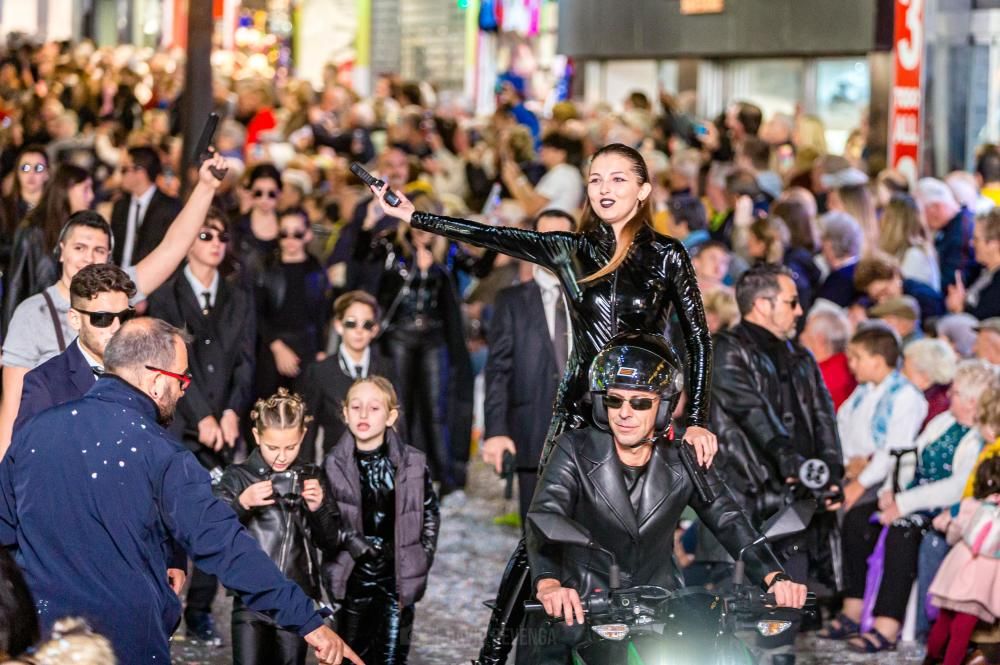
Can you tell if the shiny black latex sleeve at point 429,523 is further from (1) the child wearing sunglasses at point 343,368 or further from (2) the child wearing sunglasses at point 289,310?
(2) the child wearing sunglasses at point 289,310

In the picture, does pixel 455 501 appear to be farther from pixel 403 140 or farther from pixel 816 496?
pixel 403 140

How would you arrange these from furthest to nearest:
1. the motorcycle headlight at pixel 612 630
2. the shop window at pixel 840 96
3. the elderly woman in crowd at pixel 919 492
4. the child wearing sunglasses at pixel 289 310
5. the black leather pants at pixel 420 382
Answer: the shop window at pixel 840 96 → the black leather pants at pixel 420 382 → the child wearing sunglasses at pixel 289 310 → the elderly woman in crowd at pixel 919 492 → the motorcycle headlight at pixel 612 630

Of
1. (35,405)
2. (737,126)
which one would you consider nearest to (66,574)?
(35,405)

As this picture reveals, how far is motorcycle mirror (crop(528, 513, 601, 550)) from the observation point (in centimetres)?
479

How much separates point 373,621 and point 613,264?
2.00 meters

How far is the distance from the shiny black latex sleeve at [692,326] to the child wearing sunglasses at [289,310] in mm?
4317

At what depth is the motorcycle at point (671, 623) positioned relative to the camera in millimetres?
4484

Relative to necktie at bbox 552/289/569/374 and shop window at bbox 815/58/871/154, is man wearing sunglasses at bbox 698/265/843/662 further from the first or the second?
shop window at bbox 815/58/871/154

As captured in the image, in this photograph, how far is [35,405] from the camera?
6238 mm

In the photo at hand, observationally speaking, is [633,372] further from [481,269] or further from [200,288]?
[481,269]

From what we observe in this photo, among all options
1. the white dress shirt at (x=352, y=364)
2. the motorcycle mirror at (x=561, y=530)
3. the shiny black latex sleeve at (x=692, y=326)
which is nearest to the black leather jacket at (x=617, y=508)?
the motorcycle mirror at (x=561, y=530)

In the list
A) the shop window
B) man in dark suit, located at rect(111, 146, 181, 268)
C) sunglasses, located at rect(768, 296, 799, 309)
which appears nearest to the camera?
sunglasses, located at rect(768, 296, 799, 309)

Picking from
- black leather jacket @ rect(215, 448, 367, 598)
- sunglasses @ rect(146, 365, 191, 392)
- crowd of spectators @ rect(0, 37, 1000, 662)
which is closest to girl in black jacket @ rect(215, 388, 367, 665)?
black leather jacket @ rect(215, 448, 367, 598)

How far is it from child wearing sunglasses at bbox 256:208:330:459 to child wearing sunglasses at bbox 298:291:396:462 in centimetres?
131
